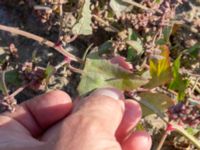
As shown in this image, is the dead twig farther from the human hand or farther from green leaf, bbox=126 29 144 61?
the human hand

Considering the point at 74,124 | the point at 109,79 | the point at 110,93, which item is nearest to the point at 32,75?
the point at 109,79

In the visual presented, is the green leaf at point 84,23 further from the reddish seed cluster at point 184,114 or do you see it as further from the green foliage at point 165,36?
the reddish seed cluster at point 184,114

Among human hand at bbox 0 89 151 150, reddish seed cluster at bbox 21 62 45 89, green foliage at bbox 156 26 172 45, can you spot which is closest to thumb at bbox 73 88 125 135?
human hand at bbox 0 89 151 150

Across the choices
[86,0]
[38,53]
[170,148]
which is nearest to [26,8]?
[38,53]

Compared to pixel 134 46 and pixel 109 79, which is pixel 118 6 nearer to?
pixel 134 46

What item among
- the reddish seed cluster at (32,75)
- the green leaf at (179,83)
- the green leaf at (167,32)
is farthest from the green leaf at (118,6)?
the reddish seed cluster at (32,75)
